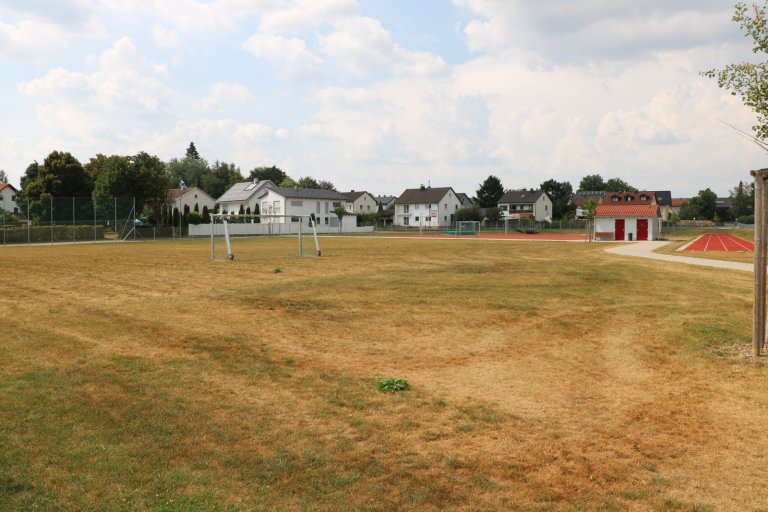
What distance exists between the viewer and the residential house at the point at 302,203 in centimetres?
9412

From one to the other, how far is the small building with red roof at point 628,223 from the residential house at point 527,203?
2372 inches

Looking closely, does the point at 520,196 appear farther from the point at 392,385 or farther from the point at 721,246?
the point at 392,385

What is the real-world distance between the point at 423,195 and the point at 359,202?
18.3 meters

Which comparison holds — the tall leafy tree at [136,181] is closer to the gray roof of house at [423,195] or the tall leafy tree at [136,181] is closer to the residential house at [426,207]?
the residential house at [426,207]

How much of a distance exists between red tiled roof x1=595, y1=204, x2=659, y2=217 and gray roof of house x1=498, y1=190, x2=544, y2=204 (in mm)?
61988

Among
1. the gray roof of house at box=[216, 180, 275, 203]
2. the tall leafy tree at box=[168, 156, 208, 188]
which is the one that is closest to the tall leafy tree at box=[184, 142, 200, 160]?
the tall leafy tree at box=[168, 156, 208, 188]

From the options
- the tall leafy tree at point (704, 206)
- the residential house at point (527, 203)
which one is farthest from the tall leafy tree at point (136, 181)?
the tall leafy tree at point (704, 206)

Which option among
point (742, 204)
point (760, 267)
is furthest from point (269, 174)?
point (760, 267)

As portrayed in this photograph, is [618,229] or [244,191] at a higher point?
[244,191]

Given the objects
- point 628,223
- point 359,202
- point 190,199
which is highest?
point 359,202

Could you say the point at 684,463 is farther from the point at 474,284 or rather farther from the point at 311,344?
the point at 474,284

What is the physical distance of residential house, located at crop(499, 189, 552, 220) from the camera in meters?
122

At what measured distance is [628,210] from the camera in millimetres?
58719

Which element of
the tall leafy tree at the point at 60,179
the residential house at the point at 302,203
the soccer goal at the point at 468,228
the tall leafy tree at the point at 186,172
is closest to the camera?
the tall leafy tree at the point at 60,179
